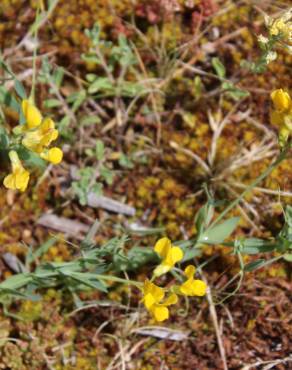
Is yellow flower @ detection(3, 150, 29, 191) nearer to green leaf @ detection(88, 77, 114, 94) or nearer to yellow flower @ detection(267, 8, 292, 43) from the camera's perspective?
green leaf @ detection(88, 77, 114, 94)

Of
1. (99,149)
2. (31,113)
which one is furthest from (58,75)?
(31,113)

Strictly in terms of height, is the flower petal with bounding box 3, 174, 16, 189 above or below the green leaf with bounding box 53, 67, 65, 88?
below

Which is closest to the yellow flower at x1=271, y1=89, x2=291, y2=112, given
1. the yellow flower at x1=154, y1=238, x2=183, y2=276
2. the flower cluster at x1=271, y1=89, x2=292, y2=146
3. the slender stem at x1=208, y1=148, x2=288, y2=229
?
the flower cluster at x1=271, y1=89, x2=292, y2=146

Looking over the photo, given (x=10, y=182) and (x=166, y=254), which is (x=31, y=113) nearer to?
(x=10, y=182)

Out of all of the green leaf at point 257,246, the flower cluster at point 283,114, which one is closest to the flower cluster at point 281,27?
the flower cluster at point 283,114

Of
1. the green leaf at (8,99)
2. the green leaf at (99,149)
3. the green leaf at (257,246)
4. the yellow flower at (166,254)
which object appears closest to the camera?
the yellow flower at (166,254)

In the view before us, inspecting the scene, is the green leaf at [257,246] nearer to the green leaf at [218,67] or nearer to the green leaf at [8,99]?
the green leaf at [218,67]
